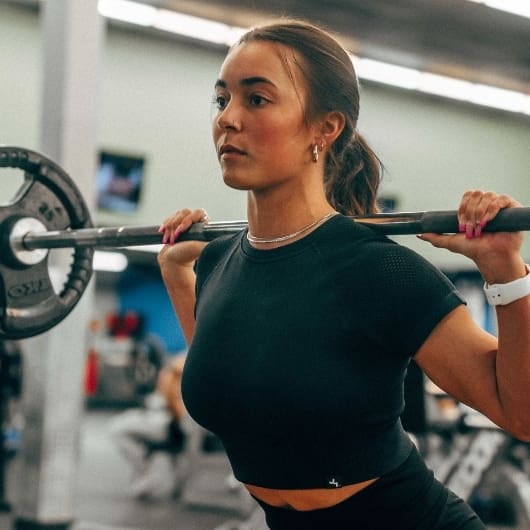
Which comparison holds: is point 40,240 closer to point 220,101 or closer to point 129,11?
point 220,101

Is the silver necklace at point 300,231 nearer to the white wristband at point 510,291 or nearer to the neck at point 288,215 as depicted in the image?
the neck at point 288,215

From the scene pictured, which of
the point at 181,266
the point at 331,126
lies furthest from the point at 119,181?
the point at 331,126

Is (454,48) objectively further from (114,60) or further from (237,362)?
(237,362)

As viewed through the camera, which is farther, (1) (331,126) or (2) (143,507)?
(2) (143,507)

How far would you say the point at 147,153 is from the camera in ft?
28.7

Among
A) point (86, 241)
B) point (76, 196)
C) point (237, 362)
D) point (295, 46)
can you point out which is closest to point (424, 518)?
point (237, 362)

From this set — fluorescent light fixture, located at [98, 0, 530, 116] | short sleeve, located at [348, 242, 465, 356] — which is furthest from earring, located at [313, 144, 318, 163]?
fluorescent light fixture, located at [98, 0, 530, 116]

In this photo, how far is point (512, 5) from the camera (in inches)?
253

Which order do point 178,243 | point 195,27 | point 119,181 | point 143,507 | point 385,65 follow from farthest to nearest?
point 119,181
point 385,65
point 195,27
point 143,507
point 178,243

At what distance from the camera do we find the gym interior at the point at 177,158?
4422 millimetres

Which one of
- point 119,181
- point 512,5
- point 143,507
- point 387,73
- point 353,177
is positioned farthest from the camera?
point 119,181

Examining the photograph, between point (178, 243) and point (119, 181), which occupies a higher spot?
point (119, 181)

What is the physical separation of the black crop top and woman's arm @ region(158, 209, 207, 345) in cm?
43

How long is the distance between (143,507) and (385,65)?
4768 millimetres
